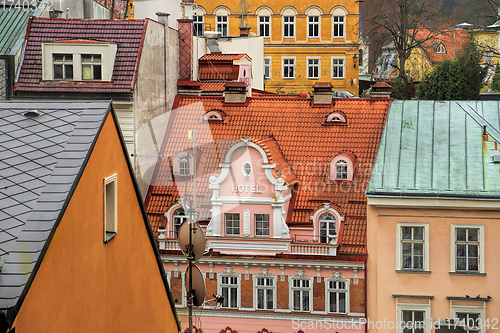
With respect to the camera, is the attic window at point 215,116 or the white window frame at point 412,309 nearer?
the white window frame at point 412,309

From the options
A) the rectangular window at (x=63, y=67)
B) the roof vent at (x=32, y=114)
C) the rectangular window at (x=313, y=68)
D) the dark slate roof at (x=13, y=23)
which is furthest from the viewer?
the rectangular window at (x=313, y=68)

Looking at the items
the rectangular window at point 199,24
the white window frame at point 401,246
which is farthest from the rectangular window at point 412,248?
the rectangular window at point 199,24

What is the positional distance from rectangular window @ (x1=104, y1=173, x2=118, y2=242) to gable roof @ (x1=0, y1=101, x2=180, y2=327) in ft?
4.10

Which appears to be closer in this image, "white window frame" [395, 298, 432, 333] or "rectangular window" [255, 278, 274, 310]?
"white window frame" [395, 298, 432, 333]

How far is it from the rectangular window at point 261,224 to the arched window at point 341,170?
320 centimetres

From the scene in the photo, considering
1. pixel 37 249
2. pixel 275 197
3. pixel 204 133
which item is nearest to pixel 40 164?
pixel 37 249

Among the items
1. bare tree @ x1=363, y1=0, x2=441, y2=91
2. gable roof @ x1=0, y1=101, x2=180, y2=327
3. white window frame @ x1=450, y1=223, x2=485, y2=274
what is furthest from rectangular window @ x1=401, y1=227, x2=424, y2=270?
bare tree @ x1=363, y1=0, x2=441, y2=91

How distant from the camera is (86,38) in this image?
1011 inches

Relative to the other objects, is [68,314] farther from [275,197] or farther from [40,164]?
[275,197]

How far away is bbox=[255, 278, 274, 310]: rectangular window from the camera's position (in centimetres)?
2509

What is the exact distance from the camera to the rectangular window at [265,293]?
2509cm

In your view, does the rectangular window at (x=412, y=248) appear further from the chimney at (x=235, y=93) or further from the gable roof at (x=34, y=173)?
the gable roof at (x=34, y=173)

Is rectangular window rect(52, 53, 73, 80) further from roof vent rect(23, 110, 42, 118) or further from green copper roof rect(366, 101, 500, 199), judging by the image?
roof vent rect(23, 110, 42, 118)

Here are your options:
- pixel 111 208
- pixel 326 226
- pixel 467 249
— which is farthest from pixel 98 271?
pixel 467 249
